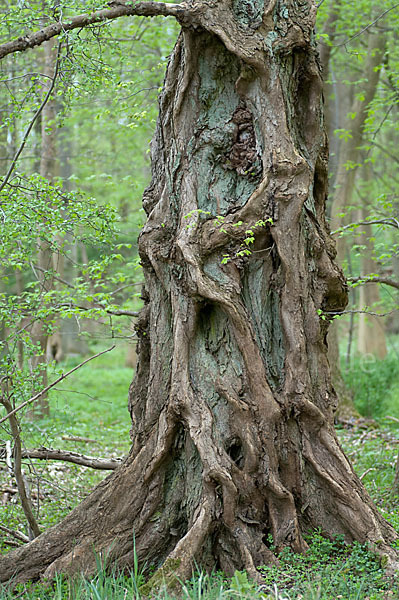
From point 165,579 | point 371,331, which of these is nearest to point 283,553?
point 165,579

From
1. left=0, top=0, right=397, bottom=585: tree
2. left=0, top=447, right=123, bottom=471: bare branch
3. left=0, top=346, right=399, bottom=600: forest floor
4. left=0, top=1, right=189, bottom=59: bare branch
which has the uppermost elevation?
left=0, top=1, right=189, bottom=59: bare branch

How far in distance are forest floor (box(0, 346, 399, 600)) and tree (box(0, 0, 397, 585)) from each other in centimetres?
16

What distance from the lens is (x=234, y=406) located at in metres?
4.36

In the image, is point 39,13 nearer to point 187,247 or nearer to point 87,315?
point 187,247

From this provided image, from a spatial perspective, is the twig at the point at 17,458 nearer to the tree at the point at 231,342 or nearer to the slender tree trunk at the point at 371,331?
the tree at the point at 231,342

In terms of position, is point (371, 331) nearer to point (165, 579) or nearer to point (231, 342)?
point (231, 342)

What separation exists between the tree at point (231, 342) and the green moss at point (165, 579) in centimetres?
13

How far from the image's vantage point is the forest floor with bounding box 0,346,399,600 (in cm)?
374

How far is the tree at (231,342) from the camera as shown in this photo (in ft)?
14.2

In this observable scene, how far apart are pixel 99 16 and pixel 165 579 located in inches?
151

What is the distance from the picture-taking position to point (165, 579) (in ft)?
12.7

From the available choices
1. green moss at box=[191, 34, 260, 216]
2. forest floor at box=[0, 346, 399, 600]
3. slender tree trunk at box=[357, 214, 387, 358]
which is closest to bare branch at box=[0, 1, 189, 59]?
green moss at box=[191, 34, 260, 216]

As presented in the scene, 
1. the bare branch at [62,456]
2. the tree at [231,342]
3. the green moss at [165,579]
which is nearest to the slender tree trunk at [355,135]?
the tree at [231,342]

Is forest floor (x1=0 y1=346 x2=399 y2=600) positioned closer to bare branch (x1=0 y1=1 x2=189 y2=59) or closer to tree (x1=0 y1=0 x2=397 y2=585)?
tree (x1=0 y1=0 x2=397 y2=585)
